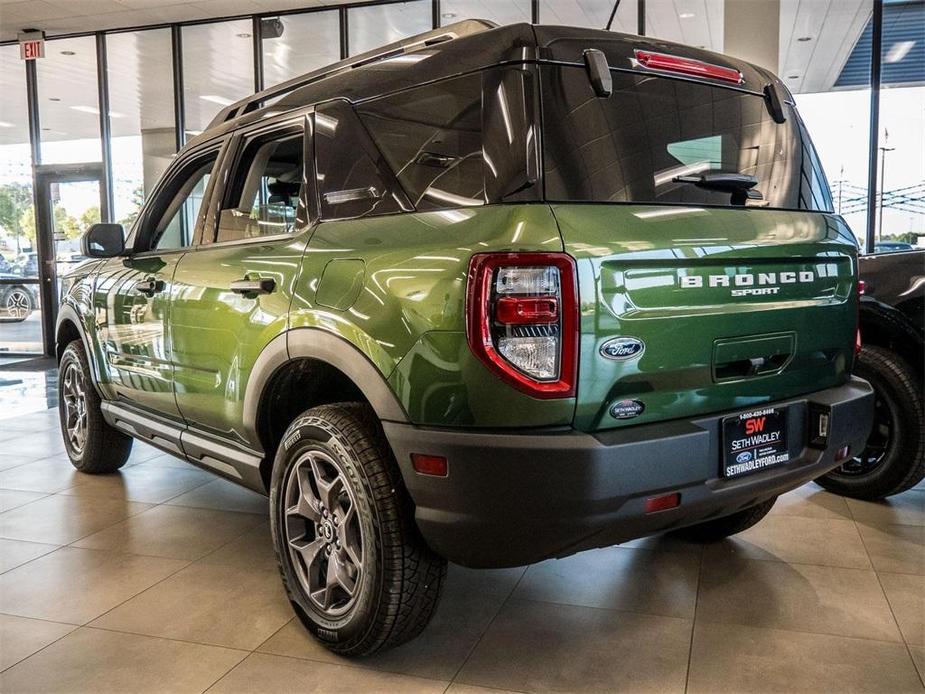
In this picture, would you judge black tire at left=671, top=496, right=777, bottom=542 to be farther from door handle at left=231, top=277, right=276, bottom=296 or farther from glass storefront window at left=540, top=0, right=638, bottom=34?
glass storefront window at left=540, top=0, right=638, bottom=34

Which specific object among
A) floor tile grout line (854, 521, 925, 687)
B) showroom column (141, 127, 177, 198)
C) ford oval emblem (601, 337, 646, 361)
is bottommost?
floor tile grout line (854, 521, 925, 687)

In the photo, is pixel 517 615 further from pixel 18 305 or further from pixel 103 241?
pixel 18 305

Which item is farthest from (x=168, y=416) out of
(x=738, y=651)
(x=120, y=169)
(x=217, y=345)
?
(x=120, y=169)

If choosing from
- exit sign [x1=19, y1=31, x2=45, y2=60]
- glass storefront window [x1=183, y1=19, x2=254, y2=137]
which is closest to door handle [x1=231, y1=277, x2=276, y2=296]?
glass storefront window [x1=183, y1=19, x2=254, y2=137]

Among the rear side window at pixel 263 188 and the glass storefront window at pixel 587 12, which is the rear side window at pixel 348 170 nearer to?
the rear side window at pixel 263 188

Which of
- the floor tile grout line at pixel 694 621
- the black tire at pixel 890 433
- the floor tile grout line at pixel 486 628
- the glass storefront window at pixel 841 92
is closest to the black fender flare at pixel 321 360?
the floor tile grout line at pixel 486 628

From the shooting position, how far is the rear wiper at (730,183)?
2084 mm

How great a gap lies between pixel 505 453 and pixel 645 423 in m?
0.36

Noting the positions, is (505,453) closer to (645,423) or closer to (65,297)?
(645,423)

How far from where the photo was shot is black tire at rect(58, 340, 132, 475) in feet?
13.1

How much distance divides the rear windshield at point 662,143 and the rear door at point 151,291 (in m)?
1.66

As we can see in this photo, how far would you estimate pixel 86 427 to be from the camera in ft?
13.5

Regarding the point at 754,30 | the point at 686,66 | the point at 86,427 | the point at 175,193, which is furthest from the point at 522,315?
the point at 754,30

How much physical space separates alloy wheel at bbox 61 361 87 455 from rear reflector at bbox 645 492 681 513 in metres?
3.18
